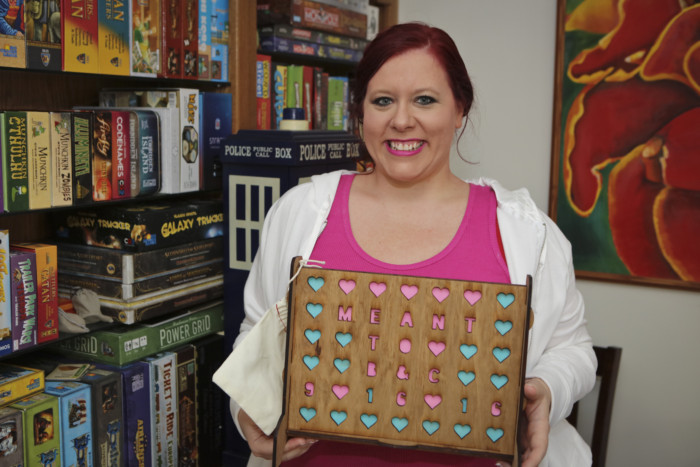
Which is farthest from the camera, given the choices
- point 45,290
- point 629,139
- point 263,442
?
point 629,139

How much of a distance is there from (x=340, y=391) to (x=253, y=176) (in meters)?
1.02

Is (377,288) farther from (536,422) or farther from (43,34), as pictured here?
(43,34)

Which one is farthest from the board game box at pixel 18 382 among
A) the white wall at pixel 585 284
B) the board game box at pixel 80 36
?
the white wall at pixel 585 284

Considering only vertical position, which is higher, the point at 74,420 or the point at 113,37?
the point at 113,37

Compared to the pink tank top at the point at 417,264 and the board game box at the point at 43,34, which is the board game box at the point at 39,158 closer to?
the board game box at the point at 43,34

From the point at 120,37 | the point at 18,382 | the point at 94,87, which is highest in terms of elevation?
the point at 120,37

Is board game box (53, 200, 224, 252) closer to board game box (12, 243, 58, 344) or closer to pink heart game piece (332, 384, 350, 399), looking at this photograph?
board game box (12, 243, 58, 344)

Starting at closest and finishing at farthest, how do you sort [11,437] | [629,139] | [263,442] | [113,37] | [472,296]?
[472,296] < [263,442] < [11,437] < [113,37] < [629,139]

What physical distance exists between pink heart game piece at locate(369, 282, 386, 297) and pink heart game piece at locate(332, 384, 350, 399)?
15cm

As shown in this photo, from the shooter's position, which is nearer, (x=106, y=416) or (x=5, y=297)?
(x=5, y=297)

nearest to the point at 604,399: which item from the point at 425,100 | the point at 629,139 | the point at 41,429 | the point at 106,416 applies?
the point at 629,139

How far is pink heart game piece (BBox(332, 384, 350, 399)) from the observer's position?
1.02m

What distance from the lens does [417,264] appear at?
1.18 meters

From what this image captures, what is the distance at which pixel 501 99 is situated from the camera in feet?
8.18
